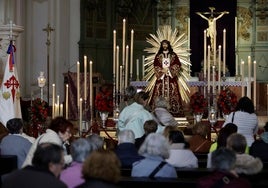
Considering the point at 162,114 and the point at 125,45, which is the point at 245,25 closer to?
the point at 125,45

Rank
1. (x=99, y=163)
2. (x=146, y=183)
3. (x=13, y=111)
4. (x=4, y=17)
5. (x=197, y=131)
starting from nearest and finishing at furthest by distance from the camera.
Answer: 1. (x=99, y=163)
2. (x=146, y=183)
3. (x=197, y=131)
4. (x=13, y=111)
5. (x=4, y=17)

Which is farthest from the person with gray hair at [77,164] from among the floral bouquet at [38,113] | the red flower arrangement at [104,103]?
the floral bouquet at [38,113]

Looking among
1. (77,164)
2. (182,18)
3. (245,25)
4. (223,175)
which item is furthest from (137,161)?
(182,18)

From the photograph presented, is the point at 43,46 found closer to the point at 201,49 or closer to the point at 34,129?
the point at 201,49

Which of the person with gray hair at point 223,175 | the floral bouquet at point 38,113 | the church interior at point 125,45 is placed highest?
the church interior at point 125,45

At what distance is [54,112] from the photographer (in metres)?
11.2

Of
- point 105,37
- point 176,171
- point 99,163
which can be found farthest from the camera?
point 105,37

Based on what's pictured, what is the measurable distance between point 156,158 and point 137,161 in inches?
26.3

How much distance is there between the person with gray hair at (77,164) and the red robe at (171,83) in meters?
8.29

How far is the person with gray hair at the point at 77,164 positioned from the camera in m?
6.53

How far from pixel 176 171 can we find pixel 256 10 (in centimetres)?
1522

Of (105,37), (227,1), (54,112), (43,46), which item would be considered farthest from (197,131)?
(227,1)

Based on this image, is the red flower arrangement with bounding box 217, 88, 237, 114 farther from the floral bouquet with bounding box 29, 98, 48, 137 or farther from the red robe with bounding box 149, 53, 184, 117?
the floral bouquet with bounding box 29, 98, 48, 137

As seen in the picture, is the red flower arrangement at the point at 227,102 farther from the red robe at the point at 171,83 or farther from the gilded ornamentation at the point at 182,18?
the gilded ornamentation at the point at 182,18
